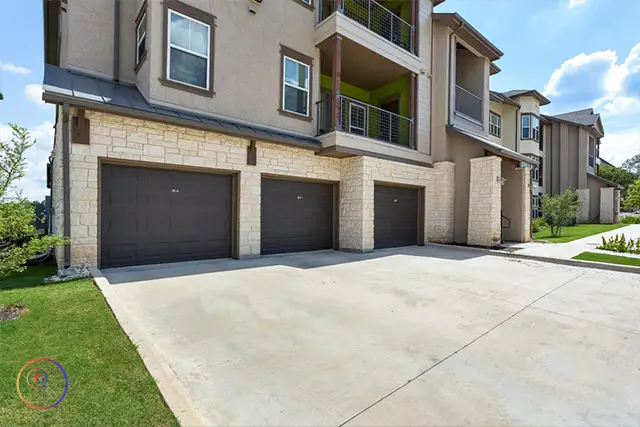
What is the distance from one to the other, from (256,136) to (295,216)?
2.92 m

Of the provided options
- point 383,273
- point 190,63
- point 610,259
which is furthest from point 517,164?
point 190,63

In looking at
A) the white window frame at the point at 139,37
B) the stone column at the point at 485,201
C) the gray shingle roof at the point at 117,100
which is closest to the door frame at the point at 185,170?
the gray shingle roof at the point at 117,100

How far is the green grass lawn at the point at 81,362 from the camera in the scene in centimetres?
235

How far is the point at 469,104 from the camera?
16.0 meters

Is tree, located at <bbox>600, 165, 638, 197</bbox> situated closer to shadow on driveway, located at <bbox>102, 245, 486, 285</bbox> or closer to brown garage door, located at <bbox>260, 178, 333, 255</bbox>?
shadow on driveway, located at <bbox>102, 245, 486, 285</bbox>

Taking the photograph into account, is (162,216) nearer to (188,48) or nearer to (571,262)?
(188,48)

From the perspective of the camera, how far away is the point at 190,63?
8.47 metres

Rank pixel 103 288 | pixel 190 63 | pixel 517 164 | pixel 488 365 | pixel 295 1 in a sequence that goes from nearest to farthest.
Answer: pixel 488 365, pixel 103 288, pixel 190 63, pixel 295 1, pixel 517 164

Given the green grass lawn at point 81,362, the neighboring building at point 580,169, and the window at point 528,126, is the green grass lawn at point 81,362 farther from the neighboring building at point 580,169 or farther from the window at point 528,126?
the neighboring building at point 580,169

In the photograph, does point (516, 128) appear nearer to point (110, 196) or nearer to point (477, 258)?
point (477, 258)

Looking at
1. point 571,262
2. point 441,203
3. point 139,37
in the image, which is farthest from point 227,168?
point 571,262

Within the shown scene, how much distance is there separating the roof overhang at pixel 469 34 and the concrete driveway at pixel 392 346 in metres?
11.3

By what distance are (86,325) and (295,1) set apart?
10.8 m

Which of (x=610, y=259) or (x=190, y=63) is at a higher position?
(x=190, y=63)
